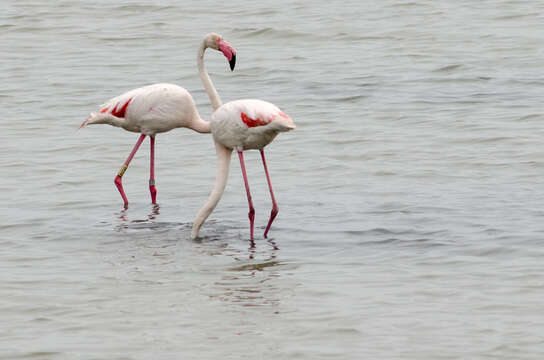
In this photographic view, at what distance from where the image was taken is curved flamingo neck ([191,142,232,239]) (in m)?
10.1

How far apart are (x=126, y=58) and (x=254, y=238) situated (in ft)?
34.8

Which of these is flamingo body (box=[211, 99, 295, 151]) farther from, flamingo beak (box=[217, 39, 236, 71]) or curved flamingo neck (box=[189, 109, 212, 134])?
curved flamingo neck (box=[189, 109, 212, 134])

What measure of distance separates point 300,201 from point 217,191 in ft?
4.66

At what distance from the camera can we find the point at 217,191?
403 inches

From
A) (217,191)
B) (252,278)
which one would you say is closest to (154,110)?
(217,191)

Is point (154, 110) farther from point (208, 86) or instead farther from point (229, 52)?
point (229, 52)

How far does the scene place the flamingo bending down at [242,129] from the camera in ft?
31.7

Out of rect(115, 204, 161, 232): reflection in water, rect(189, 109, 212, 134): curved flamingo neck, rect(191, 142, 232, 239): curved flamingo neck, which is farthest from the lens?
rect(189, 109, 212, 134): curved flamingo neck

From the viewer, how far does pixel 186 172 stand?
13000 millimetres

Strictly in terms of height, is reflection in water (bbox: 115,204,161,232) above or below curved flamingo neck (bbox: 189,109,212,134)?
below

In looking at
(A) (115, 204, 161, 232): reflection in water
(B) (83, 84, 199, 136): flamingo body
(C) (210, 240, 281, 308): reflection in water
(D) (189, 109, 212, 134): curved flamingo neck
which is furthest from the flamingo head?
(C) (210, 240, 281, 308): reflection in water

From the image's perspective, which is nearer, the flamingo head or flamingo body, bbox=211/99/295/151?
flamingo body, bbox=211/99/295/151

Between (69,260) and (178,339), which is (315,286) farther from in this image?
(69,260)

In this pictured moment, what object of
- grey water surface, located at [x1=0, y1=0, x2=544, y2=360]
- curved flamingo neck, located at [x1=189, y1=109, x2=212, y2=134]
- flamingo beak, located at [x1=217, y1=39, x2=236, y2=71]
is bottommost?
grey water surface, located at [x1=0, y1=0, x2=544, y2=360]
